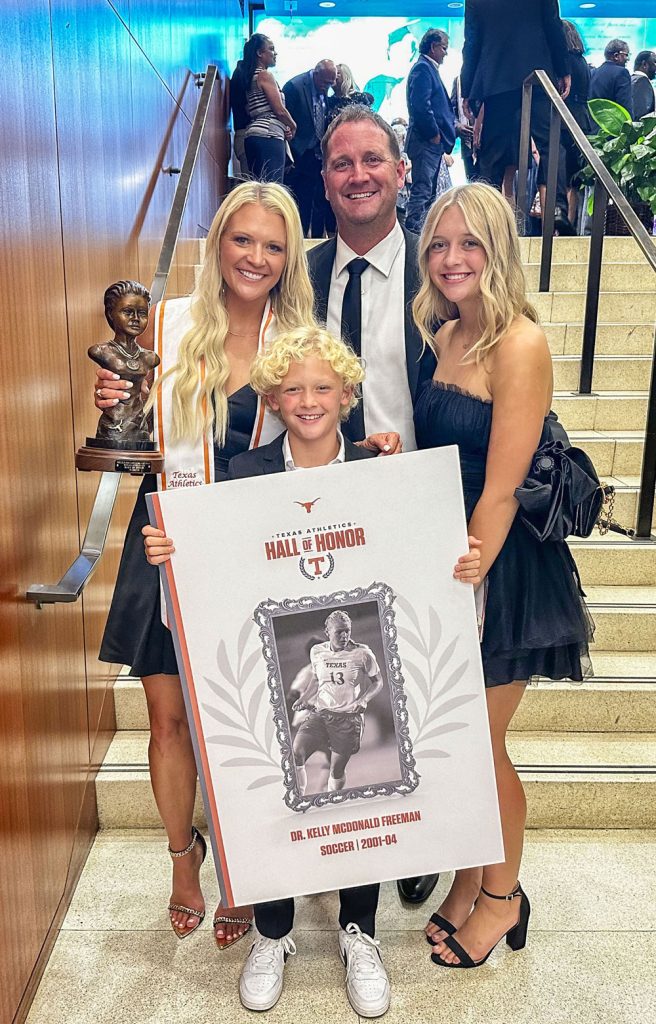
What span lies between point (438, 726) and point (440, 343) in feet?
2.64

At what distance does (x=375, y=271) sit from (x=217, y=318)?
43cm

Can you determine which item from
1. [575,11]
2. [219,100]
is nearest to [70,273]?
[219,100]

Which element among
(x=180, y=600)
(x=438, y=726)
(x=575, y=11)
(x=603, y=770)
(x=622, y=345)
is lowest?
(x=603, y=770)

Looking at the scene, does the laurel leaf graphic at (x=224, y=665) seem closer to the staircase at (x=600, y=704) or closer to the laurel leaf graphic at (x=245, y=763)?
the laurel leaf graphic at (x=245, y=763)

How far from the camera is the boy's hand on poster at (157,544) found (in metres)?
1.64

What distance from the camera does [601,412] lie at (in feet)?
12.8

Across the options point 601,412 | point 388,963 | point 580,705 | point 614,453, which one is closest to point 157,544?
point 388,963

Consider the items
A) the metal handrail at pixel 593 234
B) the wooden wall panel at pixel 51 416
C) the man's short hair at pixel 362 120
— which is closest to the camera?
the wooden wall panel at pixel 51 416

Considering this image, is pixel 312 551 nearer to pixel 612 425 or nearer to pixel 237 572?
pixel 237 572

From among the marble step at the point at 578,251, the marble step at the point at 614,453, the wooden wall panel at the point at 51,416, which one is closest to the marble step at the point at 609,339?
the marble step at the point at 614,453

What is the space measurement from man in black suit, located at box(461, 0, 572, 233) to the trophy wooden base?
12.0 ft

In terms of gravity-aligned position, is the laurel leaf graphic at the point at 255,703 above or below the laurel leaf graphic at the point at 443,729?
above

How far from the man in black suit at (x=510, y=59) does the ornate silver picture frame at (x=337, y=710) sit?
377 centimetres

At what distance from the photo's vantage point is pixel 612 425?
3908mm
